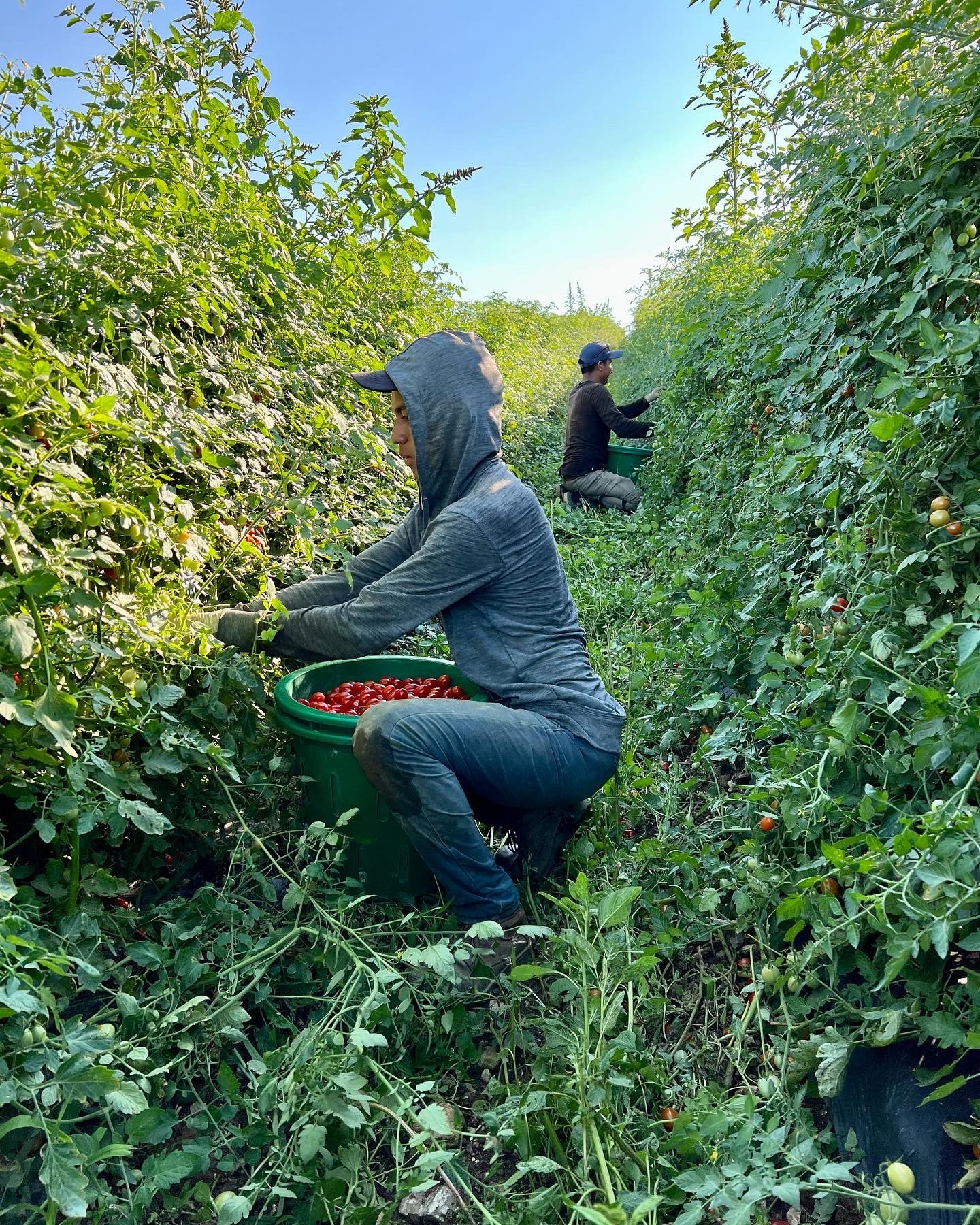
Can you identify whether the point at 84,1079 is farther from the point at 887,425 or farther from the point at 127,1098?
the point at 887,425

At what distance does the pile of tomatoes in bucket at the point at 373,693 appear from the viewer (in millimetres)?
2494

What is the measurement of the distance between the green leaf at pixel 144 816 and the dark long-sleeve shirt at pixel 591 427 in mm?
6055

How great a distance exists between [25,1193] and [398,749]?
1088mm

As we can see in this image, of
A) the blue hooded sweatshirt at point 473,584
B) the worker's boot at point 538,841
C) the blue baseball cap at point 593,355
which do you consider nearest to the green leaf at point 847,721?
the blue hooded sweatshirt at point 473,584

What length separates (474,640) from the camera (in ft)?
8.13

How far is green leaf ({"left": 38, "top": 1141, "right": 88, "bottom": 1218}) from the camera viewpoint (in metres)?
1.26

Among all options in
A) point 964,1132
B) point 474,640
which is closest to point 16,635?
point 474,640

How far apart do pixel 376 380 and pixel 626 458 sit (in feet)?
17.9

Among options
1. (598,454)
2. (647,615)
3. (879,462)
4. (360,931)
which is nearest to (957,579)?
(879,462)

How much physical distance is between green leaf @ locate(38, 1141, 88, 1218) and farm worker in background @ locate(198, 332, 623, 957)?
1.02 meters

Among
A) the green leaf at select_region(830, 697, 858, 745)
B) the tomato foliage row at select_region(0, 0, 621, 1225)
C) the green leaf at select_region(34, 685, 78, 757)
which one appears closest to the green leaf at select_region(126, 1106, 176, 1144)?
the tomato foliage row at select_region(0, 0, 621, 1225)

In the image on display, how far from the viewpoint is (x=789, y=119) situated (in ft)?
10.3

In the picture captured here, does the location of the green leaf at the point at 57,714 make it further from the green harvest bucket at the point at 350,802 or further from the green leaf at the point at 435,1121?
the green leaf at the point at 435,1121

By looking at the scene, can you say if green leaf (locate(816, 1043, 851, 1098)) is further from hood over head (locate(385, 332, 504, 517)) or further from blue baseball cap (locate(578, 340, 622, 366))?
blue baseball cap (locate(578, 340, 622, 366))
